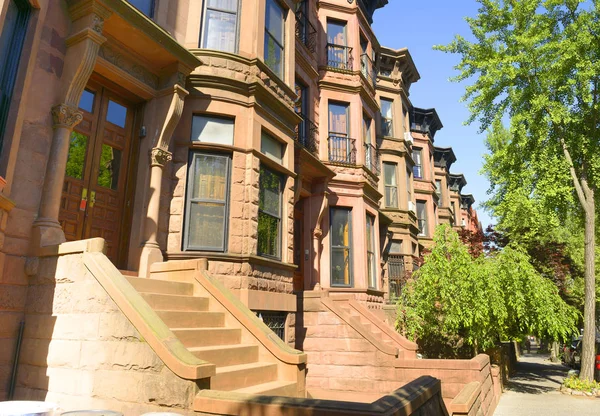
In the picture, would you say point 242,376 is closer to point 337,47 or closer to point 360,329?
point 360,329

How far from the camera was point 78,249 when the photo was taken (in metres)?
5.44

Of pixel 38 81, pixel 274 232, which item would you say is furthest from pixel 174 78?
pixel 274 232

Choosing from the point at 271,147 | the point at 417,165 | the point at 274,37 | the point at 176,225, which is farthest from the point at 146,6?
the point at 417,165

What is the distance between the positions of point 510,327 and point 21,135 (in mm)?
14881

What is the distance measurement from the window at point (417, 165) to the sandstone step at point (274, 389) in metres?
23.3

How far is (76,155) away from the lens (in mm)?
7363

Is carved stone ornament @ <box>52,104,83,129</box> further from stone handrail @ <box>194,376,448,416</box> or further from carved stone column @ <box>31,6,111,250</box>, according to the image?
stone handrail @ <box>194,376,448,416</box>

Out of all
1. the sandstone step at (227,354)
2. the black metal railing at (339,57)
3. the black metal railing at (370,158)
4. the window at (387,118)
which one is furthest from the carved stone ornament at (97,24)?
the window at (387,118)

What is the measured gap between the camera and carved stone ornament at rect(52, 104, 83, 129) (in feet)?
20.7

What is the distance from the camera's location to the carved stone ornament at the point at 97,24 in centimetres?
660

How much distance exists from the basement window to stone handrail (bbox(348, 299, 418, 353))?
4.01 m

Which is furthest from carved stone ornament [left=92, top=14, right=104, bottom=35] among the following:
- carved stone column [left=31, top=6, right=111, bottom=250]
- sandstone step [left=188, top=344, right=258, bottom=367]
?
sandstone step [left=188, top=344, right=258, bottom=367]

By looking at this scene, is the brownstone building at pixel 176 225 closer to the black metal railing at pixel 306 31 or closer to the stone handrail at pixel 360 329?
the stone handrail at pixel 360 329

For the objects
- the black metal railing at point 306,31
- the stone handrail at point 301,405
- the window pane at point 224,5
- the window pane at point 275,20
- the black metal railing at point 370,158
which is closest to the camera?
the stone handrail at point 301,405
